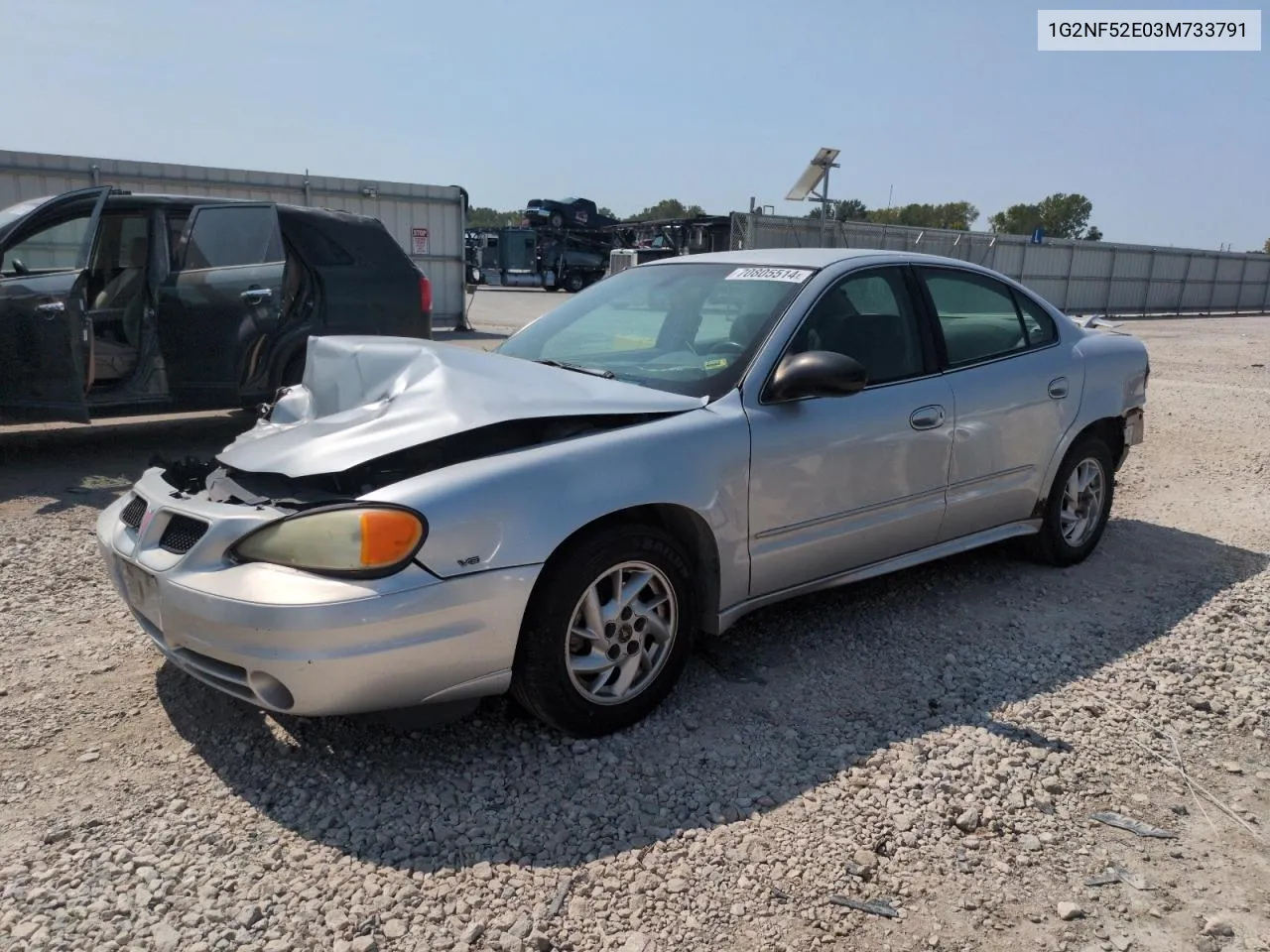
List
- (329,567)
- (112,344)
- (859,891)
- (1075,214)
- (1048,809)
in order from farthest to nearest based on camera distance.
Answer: (1075,214), (112,344), (1048,809), (329,567), (859,891)

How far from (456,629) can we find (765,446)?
1.32 m

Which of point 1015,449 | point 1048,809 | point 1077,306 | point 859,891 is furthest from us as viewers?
point 1077,306

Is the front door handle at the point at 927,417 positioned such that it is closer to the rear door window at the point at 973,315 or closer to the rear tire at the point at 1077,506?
the rear door window at the point at 973,315

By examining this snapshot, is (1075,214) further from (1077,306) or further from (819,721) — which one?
(819,721)

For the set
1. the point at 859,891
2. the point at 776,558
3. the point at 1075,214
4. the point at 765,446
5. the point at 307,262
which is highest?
the point at 1075,214

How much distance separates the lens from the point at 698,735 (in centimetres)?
320

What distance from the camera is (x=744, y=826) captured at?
272 centimetres

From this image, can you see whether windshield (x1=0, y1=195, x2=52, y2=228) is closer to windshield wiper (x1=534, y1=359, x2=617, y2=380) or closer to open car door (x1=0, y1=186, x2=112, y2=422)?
open car door (x1=0, y1=186, x2=112, y2=422)

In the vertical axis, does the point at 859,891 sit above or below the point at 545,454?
below

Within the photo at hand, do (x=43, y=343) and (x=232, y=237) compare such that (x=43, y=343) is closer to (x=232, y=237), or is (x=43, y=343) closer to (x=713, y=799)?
(x=232, y=237)

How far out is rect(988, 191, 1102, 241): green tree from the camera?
66938 mm

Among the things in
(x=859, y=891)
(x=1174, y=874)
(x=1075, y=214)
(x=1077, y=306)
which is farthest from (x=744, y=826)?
(x=1075, y=214)

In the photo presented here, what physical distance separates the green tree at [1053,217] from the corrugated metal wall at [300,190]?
56.7 meters

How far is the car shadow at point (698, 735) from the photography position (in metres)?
2.70
